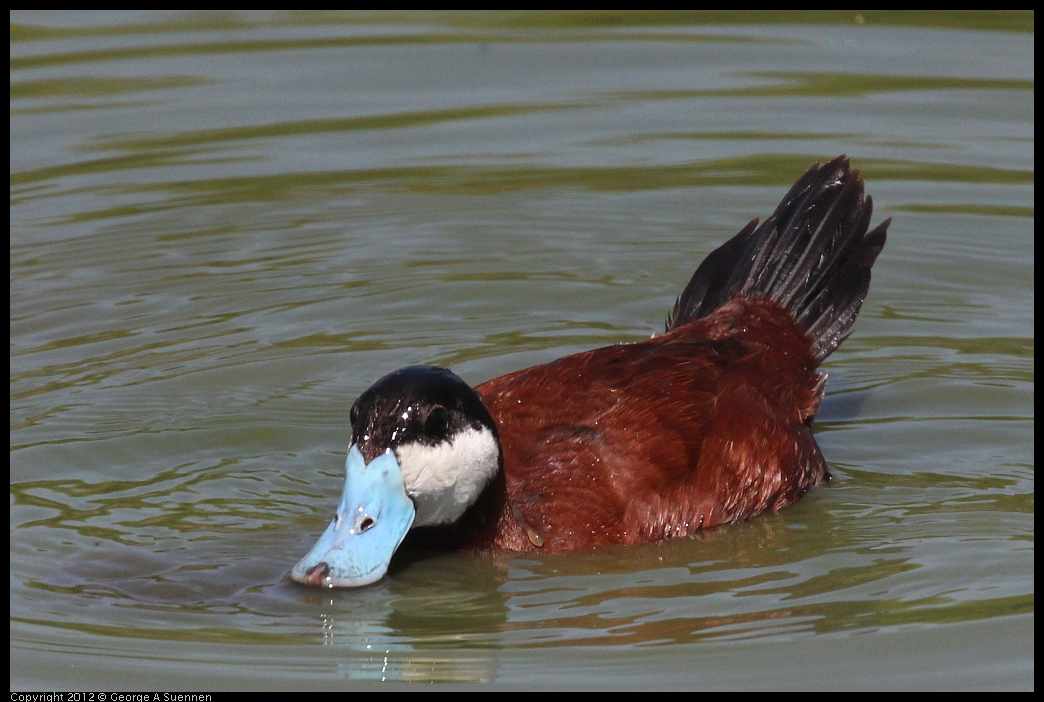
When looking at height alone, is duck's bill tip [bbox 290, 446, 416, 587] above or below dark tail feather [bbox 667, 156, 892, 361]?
below

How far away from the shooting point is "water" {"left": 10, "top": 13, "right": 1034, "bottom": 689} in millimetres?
4969

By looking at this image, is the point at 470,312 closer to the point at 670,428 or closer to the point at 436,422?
the point at 670,428

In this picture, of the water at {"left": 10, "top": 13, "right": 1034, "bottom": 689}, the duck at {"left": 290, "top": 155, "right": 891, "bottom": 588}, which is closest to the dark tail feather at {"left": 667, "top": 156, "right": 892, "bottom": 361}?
the duck at {"left": 290, "top": 155, "right": 891, "bottom": 588}

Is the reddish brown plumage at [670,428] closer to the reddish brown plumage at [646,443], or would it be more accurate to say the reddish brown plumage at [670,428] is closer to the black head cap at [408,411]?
the reddish brown plumage at [646,443]

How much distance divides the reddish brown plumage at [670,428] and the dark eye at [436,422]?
40 cm

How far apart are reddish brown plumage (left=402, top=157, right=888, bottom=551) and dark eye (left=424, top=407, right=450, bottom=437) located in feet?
1.32

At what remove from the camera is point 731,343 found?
651 cm

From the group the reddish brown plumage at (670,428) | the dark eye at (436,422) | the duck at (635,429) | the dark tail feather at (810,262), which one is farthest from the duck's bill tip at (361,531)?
the dark tail feather at (810,262)

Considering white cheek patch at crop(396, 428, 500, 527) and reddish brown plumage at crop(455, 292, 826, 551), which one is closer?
white cheek patch at crop(396, 428, 500, 527)

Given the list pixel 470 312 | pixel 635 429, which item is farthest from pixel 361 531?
pixel 470 312

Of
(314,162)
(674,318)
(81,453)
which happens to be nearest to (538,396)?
(674,318)

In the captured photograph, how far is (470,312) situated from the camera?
8070 mm

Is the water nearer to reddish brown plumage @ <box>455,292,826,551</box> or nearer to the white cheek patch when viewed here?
reddish brown plumage @ <box>455,292,826,551</box>
